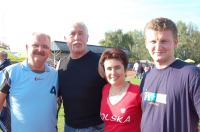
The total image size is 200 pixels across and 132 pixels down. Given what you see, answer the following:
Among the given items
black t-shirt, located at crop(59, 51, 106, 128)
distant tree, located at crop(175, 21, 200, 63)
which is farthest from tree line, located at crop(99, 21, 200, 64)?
black t-shirt, located at crop(59, 51, 106, 128)

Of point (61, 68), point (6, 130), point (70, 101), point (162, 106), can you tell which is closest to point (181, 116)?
point (162, 106)

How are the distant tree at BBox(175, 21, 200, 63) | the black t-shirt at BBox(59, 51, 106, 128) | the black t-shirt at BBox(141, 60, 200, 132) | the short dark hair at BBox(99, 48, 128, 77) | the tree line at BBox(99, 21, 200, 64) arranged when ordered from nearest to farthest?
the black t-shirt at BBox(141, 60, 200, 132)
the short dark hair at BBox(99, 48, 128, 77)
the black t-shirt at BBox(59, 51, 106, 128)
the tree line at BBox(99, 21, 200, 64)
the distant tree at BBox(175, 21, 200, 63)

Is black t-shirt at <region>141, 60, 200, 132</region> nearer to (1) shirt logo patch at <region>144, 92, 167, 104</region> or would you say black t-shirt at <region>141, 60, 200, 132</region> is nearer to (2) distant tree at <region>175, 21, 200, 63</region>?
(1) shirt logo patch at <region>144, 92, 167, 104</region>

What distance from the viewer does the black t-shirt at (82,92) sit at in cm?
458

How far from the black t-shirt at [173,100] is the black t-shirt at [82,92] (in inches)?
39.9

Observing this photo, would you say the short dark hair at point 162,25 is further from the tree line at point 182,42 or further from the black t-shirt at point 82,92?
the tree line at point 182,42

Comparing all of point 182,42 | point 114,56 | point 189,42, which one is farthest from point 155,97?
point 189,42

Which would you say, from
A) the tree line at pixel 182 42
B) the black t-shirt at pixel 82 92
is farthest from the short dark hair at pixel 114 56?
the tree line at pixel 182 42

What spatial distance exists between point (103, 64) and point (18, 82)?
112 cm

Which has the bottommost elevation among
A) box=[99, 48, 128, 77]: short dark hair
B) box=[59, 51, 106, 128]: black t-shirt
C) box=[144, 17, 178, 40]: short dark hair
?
box=[59, 51, 106, 128]: black t-shirt

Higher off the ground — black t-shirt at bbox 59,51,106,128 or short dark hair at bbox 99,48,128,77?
short dark hair at bbox 99,48,128,77

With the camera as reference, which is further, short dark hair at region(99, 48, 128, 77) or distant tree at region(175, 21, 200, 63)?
distant tree at region(175, 21, 200, 63)

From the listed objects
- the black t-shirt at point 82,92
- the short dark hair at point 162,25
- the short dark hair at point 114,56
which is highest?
the short dark hair at point 162,25

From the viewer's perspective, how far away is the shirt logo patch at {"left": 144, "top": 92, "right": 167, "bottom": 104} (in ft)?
11.7
